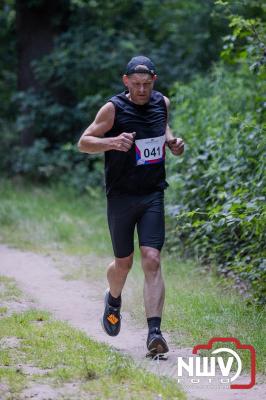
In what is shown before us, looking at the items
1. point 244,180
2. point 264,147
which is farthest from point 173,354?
point 244,180

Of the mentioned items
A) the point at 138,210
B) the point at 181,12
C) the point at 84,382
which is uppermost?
the point at 181,12

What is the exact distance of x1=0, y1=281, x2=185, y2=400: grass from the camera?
512 cm

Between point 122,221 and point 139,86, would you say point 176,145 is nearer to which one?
point 139,86

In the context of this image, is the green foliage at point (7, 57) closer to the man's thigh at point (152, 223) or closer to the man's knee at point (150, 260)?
the man's thigh at point (152, 223)

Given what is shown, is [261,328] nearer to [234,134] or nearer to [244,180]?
[244,180]

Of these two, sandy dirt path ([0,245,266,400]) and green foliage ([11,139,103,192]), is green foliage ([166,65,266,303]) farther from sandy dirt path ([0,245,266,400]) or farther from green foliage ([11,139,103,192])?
green foliage ([11,139,103,192])

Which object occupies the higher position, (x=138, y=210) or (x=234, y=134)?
(x=234, y=134)

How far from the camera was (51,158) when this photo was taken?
1717 cm

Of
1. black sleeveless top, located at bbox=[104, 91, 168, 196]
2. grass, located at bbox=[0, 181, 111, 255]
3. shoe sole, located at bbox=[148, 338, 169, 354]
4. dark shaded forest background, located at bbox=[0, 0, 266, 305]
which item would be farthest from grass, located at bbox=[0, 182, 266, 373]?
black sleeveless top, located at bbox=[104, 91, 168, 196]

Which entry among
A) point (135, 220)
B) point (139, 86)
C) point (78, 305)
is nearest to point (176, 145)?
point (139, 86)

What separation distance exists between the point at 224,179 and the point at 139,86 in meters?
3.52

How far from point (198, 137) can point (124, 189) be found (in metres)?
4.70

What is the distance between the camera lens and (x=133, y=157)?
6.27 metres

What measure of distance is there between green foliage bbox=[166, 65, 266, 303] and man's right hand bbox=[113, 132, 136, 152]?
5.18 feet
